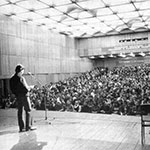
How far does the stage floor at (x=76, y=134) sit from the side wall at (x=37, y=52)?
1033cm

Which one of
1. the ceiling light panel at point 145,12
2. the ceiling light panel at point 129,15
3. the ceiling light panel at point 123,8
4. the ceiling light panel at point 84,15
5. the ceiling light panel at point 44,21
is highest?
the ceiling light panel at point 145,12

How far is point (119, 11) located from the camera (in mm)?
16578

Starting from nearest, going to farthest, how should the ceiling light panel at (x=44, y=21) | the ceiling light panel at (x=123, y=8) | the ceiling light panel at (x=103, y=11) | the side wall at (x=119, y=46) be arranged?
the ceiling light panel at (x=123, y=8) < the ceiling light panel at (x=103, y=11) < the ceiling light panel at (x=44, y=21) < the side wall at (x=119, y=46)

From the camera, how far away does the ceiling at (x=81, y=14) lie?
1441 cm

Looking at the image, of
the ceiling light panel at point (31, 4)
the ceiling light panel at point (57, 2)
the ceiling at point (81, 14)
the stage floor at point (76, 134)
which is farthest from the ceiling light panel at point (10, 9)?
the stage floor at point (76, 134)

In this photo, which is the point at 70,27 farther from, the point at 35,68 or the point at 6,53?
the point at 6,53

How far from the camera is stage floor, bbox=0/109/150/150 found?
4.29 meters

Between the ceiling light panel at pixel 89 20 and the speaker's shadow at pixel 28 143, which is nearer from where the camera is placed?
the speaker's shadow at pixel 28 143

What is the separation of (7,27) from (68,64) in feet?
31.0

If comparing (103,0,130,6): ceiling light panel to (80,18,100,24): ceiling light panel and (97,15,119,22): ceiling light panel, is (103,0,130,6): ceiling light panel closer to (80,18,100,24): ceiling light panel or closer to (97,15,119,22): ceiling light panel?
(97,15,119,22): ceiling light panel

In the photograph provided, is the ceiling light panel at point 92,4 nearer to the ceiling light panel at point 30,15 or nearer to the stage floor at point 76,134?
the ceiling light panel at point 30,15

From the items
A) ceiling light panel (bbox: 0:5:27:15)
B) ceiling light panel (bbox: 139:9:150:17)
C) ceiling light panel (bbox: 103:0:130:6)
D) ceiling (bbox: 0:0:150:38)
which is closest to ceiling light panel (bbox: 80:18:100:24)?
ceiling (bbox: 0:0:150:38)

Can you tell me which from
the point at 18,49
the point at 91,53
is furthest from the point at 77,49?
the point at 18,49

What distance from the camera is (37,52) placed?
19.6 m
